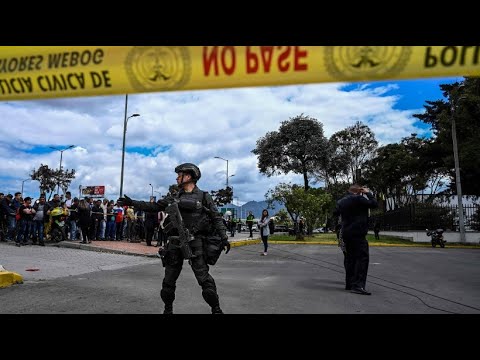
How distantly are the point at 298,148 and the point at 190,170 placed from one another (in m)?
32.1

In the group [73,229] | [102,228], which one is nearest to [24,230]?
[73,229]

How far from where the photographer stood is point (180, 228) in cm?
443

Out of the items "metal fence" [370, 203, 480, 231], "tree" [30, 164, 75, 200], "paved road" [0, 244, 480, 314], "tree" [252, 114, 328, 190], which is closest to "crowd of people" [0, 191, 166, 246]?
"paved road" [0, 244, 480, 314]

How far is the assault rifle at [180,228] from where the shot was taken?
436cm

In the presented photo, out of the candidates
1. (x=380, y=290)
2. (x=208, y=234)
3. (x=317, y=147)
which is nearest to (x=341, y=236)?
(x=380, y=290)

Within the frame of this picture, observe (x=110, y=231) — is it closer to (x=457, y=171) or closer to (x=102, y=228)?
(x=102, y=228)

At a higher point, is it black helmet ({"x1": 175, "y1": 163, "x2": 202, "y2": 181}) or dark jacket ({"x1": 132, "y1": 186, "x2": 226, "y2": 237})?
black helmet ({"x1": 175, "y1": 163, "x2": 202, "y2": 181})

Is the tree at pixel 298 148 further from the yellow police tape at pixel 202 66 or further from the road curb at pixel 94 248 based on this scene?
the yellow police tape at pixel 202 66

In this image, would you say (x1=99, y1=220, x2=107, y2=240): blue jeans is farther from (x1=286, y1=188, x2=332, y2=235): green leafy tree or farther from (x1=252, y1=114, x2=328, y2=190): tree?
(x1=252, y1=114, x2=328, y2=190): tree

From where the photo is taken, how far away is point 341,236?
22.5ft

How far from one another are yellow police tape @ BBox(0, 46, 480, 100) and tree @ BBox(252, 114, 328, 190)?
32461mm

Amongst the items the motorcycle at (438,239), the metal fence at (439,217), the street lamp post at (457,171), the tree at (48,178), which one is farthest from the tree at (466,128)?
the tree at (48,178)

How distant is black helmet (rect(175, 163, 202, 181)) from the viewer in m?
4.69

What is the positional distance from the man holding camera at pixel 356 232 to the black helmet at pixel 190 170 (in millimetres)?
3138
